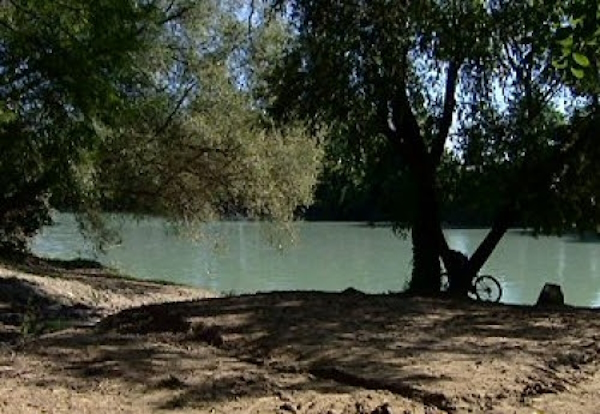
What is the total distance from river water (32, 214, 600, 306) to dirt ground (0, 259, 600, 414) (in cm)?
1327

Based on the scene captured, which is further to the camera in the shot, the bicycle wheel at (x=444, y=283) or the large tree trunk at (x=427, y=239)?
the bicycle wheel at (x=444, y=283)

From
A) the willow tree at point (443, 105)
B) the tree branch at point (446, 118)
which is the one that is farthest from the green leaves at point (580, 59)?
the tree branch at point (446, 118)

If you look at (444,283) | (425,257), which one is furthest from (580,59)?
(444,283)

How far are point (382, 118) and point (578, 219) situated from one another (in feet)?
10.5

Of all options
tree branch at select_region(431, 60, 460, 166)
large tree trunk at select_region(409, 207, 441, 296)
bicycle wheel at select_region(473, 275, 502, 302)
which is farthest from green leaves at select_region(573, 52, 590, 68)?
bicycle wheel at select_region(473, 275, 502, 302)

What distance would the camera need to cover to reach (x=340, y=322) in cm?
701

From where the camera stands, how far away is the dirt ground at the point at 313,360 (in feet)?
15.9

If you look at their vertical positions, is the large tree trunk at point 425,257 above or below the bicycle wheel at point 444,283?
above

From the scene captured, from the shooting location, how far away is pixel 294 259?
35.4 m

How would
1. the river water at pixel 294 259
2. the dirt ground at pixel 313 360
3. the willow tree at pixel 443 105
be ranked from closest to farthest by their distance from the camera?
1. the dirt ground at pixel 313 360
2. the willow tree at pixel 443 105
3. the river water at pixel 294 259

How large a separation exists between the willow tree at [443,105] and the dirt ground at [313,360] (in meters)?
4.15

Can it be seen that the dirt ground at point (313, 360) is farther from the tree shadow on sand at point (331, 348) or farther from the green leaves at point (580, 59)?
the green leaves at point (580, 59)

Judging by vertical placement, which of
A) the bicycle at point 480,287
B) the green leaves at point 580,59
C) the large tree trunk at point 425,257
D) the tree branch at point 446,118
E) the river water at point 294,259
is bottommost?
the river water at point 294,259

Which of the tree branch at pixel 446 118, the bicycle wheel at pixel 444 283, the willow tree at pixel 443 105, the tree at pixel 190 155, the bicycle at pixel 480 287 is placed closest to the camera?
the willow tree at pixel 443 105
